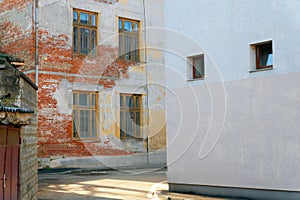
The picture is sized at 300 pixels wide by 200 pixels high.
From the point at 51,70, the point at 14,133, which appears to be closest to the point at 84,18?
the point at 51,70

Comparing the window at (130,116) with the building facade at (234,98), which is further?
the window at (130,116)

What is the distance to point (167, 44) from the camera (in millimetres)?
12758

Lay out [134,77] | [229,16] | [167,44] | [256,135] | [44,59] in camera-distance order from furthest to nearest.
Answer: [134,77], [44,59], [167,44], [229,16], [256,135]

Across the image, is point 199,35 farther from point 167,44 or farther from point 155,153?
point 155,153

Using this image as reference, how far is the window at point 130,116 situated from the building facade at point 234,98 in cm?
882

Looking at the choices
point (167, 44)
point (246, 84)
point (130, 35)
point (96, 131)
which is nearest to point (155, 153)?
point (96, 131)

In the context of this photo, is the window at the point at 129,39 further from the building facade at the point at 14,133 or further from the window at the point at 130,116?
the building facade at the point at 14,133

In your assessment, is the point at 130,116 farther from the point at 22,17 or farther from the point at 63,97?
the point at 22,17

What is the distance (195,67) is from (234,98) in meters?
1.78

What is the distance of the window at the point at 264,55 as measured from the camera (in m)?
10.3

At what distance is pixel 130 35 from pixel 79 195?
1180 centimetres

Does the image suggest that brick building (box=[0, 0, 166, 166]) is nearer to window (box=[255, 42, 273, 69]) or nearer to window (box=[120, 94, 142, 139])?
window (box=[120, 94, 142, 139])

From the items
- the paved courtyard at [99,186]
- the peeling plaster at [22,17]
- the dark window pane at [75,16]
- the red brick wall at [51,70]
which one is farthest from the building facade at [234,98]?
the peeling plaster at [22,17]

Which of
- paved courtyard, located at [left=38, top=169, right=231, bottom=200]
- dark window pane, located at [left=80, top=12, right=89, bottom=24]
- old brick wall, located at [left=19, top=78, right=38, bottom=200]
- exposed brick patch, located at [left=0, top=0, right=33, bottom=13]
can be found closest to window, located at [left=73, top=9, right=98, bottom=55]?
dark window pane, located at [left=80, top=12, right=89, bottom=24]
